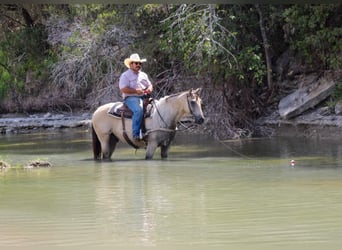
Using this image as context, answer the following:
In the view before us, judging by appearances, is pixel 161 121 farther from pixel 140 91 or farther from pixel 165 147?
pixel 140 91

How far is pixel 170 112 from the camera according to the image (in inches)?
611

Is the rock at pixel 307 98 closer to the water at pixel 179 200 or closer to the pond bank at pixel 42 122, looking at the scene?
the water at pixel 179 200

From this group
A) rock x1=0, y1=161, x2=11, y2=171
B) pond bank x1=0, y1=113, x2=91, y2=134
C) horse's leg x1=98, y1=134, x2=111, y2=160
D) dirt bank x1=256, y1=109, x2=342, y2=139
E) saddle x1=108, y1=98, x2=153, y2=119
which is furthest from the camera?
pond bank x1=0, y1=113, x2=91, y2=134

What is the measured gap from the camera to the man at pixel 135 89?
15367 millimetres

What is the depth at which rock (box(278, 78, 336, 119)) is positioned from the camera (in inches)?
832

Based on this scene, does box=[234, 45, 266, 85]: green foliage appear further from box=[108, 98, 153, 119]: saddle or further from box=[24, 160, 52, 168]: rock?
box=[24, 160, 52, 168]: rock

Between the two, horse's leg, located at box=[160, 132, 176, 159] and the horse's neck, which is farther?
horse's leg, located at box=[160, 132, 176, 159]

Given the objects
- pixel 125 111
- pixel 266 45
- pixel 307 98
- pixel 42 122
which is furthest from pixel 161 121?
pixel 42 122

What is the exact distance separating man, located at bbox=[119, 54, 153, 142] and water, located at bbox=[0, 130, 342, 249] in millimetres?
762

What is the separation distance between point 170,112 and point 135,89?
758mm

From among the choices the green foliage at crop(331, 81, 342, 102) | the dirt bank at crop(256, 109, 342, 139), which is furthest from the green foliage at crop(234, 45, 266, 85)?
the green foliage at crop(331, 81, 342, 102)

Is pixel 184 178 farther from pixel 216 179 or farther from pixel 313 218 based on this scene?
pixel 313 218

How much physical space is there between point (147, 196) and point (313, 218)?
2733mm

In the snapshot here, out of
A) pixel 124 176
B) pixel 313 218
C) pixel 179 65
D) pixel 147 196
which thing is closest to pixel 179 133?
pixel 179 65
